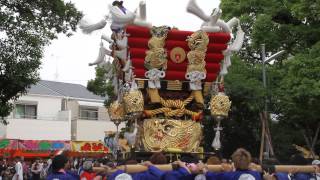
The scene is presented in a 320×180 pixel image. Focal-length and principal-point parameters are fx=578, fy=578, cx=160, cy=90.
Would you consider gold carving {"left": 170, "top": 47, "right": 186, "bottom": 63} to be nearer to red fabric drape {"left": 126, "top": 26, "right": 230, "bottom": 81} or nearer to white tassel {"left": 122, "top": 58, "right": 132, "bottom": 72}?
red fabric drape {"left": 126, "top": 26, "right": 230, "bottom": 81}

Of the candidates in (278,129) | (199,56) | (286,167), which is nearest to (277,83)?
(278,129)

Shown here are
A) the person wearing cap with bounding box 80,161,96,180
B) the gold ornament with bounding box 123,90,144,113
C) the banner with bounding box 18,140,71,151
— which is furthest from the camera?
the banner with bounding box 18,140,71,151

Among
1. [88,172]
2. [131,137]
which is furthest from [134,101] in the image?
[88,172]

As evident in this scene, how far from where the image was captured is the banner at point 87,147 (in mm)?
32781

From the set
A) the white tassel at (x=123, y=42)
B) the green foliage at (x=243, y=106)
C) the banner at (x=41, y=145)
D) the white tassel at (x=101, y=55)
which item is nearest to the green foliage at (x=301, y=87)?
the green foliage at (x=243, y=106)

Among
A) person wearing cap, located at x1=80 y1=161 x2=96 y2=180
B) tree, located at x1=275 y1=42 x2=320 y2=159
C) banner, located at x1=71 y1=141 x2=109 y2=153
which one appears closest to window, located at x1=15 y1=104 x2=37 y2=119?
banner, located at x1=71 y1=141 x2=109 y2=153

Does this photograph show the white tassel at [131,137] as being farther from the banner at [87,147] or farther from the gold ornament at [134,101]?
the banner at [87,147]

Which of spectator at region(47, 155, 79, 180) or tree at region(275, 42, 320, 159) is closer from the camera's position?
spectator at region(47, 155, 79, 180)

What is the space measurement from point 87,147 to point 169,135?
19.0 meters

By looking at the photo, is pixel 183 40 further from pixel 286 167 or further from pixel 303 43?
pixel 303 43

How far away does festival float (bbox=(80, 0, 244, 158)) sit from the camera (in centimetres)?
1484

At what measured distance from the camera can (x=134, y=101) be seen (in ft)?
47.4

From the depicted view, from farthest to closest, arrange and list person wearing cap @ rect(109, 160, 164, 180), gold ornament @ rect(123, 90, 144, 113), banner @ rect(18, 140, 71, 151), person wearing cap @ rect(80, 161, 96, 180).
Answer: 1. banner @ rect(18, 140, 71, 151)
2. gold ornament @ rect(123, 90, 144, 113)
3. person wearing cap @ rect(80, 161, 96, 180)
4. person wearing cap @ rect(109, 160, 164, 180)

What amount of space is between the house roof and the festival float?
97.2 ft
